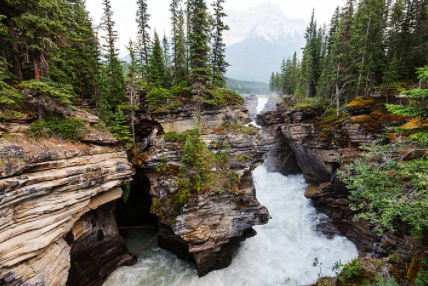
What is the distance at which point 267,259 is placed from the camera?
15.7 metres

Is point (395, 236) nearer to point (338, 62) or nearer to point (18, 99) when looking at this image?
point (338, 62)

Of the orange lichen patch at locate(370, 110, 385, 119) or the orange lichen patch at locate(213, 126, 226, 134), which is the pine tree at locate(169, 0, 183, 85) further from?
the orange lichen patch at locate(370, 110, 385, 119)

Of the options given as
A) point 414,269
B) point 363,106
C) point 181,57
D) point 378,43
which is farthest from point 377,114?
point 181,57

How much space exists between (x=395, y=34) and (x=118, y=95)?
1443 inches

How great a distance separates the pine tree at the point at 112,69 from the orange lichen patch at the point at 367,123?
24913 mm

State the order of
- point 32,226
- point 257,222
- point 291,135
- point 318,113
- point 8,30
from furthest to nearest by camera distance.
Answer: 1. point 318,113
2. point 291,135
3. point 257,222
4. point 8,30
5. point 32,226

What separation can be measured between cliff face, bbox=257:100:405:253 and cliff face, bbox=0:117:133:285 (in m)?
19.0

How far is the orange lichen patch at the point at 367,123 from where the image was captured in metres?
16.1

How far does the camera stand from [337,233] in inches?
734

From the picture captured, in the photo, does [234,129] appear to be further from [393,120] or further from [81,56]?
[81,56]

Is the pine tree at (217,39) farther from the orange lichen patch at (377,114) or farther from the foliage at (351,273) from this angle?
the foliage at (351,273)

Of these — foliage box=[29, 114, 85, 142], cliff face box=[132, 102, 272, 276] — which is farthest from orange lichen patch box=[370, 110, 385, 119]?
foliage box=[29, 114, 85, 142]

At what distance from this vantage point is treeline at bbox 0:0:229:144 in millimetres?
9961

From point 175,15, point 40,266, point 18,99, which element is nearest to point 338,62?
point 175,15
